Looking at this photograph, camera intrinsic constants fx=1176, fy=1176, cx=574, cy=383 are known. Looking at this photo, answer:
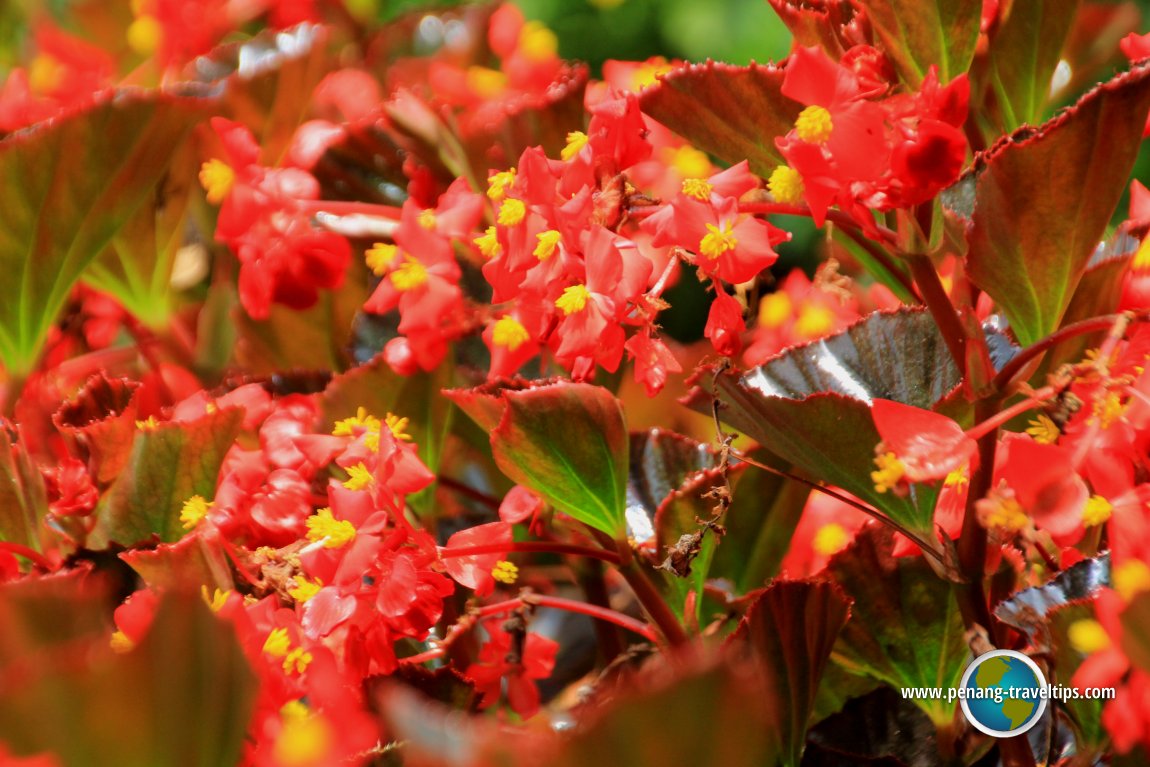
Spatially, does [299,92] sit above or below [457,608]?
above

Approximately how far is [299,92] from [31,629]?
1.78 feet

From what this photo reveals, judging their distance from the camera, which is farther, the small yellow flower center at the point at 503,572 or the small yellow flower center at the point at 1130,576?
the small yellow flower center at the point at 503,572

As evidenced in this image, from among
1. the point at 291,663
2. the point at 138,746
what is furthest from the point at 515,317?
the point at 138,746

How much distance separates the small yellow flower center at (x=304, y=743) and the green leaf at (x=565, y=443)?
0.42 feet

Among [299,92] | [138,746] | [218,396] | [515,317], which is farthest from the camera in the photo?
[299,92]

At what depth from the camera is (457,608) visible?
567 millimetres

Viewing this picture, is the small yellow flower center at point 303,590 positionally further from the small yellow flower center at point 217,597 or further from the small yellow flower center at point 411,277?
the small yellow flower center at point 411,277

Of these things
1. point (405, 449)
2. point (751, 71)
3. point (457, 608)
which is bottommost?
point (457, 608)

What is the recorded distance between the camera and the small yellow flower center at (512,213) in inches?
19.0

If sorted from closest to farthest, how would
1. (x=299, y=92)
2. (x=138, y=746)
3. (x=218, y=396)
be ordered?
1. (x=138, y=746)
2. (x=218, y=396)
3. (x=299, y=92)

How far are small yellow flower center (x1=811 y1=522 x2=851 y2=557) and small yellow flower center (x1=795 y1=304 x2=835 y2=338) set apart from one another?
0.43 ft

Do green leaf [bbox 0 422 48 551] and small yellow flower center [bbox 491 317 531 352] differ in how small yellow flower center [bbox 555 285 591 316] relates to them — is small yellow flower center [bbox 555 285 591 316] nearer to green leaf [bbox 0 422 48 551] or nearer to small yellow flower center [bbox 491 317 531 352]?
small yellow flower center [bbox 491 317 531 352]

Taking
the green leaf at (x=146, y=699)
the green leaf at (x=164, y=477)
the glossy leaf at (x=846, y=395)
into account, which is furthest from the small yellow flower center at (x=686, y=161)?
the green leaf at (x=146, y=699)

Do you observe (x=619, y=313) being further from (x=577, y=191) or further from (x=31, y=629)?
(x=31, y=629)
